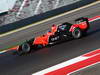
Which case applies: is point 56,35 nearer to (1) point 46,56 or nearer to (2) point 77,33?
(2) point 77,33

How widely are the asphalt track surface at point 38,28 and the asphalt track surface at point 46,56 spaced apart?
133 inches

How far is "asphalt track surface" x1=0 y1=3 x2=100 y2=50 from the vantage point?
854 inches

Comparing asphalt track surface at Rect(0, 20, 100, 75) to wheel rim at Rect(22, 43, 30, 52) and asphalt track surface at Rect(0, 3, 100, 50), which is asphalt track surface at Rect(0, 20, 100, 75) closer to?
wheel rim at Rect(22, 43, 30, 52)

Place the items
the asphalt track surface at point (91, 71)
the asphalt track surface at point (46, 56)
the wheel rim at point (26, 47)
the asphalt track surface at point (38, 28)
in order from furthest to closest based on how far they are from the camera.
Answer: the asphalt track surface at point (38, 28) → the wheel rim at point (26, 47) → the asphalt track surface at point (46, 56) → the asphalt track surface at point (91, 71)

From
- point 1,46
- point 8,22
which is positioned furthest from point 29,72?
point 8,22

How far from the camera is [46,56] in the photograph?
53.2 feet

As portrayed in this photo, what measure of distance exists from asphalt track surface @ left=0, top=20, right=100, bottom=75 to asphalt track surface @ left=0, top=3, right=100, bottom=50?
3374 millimetres

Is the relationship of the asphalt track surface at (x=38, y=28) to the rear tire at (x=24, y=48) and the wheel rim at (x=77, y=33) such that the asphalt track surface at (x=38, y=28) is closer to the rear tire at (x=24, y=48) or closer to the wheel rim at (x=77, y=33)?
the rear tire at (x=24, y=48)

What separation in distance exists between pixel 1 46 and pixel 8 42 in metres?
0.72

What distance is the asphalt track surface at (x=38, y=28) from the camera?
21.7 metres

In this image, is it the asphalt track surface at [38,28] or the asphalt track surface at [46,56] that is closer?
the asphalt track surface at [46,56]

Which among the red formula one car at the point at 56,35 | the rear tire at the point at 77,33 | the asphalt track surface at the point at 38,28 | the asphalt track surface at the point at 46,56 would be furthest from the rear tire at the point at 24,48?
the asphalt track surface at the point at 38,28

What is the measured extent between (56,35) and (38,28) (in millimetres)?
6152

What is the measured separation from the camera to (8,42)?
2155cm
